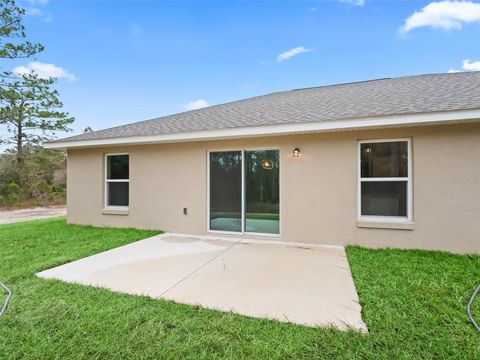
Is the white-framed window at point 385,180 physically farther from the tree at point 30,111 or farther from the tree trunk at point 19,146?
the tree trunk at point 19,146

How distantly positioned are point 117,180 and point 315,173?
5929 mm

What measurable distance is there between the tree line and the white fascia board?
1202 cm

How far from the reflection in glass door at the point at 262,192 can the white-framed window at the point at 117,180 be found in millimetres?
3861

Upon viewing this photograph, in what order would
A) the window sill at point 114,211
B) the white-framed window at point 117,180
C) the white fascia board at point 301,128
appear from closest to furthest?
the white fascia board at point 301,128 < the window sill at point 114,211 < the white-framed window at point 117,180

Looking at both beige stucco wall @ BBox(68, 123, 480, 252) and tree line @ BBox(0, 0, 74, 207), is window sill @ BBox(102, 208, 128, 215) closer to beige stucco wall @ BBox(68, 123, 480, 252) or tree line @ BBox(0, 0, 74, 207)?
beige stucco wall @ BBox(68, 123, 480, 252)

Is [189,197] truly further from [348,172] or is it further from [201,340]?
[201,340]

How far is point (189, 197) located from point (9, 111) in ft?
56.3

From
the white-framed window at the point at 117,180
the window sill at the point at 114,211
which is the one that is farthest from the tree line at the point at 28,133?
the window sill at the point at 114,211

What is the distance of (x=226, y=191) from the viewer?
6449 mm

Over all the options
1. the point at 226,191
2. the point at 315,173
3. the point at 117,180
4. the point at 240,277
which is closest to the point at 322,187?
the point at 315,173

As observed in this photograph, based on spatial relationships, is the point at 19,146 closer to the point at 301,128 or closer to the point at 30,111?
the point at 30,111

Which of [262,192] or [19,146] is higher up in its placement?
[19,146]

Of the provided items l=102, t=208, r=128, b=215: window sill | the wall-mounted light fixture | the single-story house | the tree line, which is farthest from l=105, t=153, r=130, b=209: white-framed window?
the tree line

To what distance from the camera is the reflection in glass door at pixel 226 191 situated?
6.34 m
